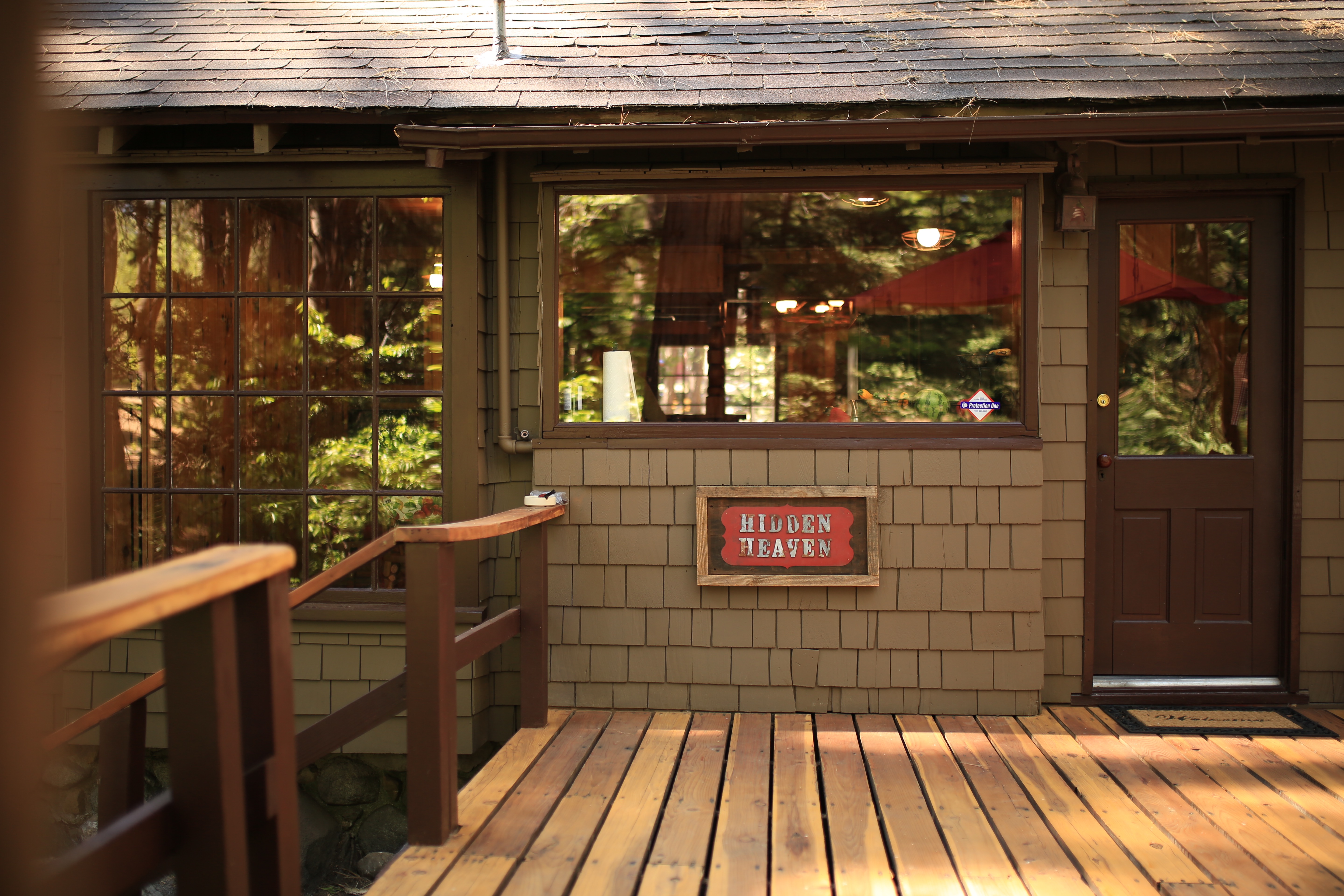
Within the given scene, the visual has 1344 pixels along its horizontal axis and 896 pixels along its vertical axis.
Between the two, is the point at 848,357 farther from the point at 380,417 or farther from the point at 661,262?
the point at 380,417

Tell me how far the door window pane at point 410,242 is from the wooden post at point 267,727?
2600 mm

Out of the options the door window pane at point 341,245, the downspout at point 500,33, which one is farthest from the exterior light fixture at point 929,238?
the door window pane at point 341,245

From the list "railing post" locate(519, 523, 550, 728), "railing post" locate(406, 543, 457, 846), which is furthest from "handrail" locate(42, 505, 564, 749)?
"railing post" locate(519, 523, 550, 728)

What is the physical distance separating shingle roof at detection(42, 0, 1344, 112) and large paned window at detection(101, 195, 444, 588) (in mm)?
517

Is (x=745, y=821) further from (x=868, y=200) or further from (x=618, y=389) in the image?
(x=868, y=200)

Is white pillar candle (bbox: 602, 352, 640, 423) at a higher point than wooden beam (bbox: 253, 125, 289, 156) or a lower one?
lower

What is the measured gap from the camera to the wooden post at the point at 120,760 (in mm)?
2998

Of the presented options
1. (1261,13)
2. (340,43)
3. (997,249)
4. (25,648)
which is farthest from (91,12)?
(1261,13)

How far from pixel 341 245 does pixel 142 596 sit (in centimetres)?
313

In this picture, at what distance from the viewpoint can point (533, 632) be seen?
354 cm

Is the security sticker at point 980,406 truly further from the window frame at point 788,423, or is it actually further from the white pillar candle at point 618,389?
the white pillar candle at point 618,389

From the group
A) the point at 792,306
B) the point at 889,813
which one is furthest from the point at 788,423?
the point at 889,813

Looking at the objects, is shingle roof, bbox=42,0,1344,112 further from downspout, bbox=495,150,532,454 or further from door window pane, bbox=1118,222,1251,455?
door window pane, bbox=1118,222,1251,455

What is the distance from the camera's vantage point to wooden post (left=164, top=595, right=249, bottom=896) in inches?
56.2
